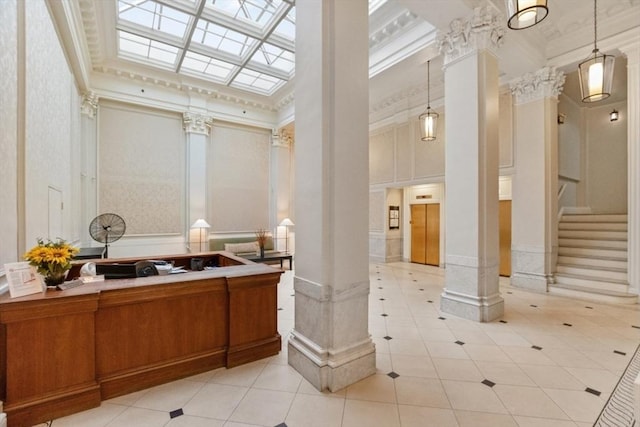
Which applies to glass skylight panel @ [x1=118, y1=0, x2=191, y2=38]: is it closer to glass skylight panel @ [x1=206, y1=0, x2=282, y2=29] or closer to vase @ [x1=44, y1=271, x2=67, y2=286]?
glass skylight panel @ [x1=206, y1=0, x2=282, y2=29]

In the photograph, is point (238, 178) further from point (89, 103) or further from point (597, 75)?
point (597, 75)

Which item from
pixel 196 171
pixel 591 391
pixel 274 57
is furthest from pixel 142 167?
pixel 591 391

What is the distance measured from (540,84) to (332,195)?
5.89 meters

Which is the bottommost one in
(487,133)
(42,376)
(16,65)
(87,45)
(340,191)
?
(42,376)

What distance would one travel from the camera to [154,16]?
5523mm

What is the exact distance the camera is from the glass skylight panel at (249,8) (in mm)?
5113

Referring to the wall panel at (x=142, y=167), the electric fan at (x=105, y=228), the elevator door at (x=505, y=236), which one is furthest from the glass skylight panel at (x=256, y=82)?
the elevator door at (x=505, y=236)

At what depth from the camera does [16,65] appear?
2764 millimetres

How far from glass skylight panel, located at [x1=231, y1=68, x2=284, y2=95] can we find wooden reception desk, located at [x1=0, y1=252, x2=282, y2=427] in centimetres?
646

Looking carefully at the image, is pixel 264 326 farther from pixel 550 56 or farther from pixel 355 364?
pixel 550 56

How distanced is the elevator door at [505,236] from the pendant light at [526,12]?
17.0 ft

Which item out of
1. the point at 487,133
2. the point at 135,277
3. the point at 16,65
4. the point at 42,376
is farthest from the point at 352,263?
the point at 16,65

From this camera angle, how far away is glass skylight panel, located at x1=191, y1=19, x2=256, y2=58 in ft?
19.2

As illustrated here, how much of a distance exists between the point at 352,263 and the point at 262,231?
705cm
